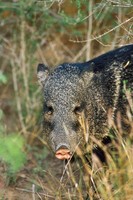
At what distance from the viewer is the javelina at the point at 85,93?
5.12 metres

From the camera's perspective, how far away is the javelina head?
4934mm

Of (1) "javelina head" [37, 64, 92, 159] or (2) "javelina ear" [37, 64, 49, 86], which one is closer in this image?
(1) "javelina head" [37, 64, 92, 159]

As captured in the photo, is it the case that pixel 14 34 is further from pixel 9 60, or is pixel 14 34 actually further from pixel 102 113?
pixel 102 113

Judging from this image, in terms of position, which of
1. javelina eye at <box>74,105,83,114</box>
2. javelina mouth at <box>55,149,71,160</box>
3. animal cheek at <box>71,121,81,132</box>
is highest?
javelina eye at <box>74,105,83,114</box>

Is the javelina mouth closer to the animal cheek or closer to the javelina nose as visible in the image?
the javelina nose

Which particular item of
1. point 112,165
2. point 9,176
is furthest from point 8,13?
point 112,165

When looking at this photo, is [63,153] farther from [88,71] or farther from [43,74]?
[43,74]

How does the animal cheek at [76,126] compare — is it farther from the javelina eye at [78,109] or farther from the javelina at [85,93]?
the javelina eye at [78,109]

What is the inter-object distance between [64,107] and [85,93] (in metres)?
0.36

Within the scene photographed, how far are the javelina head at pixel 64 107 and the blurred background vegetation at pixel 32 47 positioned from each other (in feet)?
5.91

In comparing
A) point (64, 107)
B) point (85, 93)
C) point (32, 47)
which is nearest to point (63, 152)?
point (64, 107)

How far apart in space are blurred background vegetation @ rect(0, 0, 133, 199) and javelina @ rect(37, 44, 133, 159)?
1.78 meters

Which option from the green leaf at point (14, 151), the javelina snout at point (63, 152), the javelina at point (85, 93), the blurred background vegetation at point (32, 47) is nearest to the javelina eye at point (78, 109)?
the javelina at point (85, 93)

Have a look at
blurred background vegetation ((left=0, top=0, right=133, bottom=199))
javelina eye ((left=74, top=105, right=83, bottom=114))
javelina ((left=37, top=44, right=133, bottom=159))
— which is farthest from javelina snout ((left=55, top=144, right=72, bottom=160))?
blurred background vegetation ((left=0, top=0, right=133, bottom=199))
